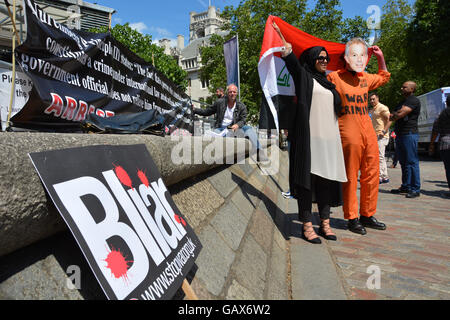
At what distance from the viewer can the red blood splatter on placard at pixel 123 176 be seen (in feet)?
4.73

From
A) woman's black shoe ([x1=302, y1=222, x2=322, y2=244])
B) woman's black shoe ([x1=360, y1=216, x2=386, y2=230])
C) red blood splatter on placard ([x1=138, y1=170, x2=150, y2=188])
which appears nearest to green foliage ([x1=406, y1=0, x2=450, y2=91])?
woman's black shoe ([x1=360, y1=216, x2=386, y2=230])

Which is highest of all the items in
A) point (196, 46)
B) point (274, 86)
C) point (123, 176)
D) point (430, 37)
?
point (196, 46)

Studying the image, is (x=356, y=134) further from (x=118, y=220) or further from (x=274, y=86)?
(x=118, y=220)

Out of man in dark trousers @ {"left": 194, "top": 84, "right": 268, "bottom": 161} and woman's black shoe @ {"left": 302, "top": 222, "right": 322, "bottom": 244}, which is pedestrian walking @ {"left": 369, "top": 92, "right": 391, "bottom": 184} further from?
woman's black shoe @ {"left": 302, "top": 222, "right": 322, "bottom": 244}

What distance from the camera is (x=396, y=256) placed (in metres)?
3.17

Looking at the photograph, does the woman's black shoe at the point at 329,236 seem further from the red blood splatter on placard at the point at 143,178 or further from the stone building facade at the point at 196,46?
the stone building facade at the point at 196,46

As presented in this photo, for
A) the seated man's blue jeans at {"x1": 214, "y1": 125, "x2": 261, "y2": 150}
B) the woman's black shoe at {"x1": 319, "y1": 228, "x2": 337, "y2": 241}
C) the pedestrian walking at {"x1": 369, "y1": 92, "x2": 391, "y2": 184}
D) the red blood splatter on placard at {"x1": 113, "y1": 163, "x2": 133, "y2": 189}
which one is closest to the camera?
the red blood splatter on placard at {"x1": 113, "y1": 163, "x2": 133, "y2": 189}

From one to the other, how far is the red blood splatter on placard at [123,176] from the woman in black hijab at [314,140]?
2.35 metres

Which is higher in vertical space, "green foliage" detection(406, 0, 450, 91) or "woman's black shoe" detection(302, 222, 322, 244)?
"green foliage" detection(406, 0, 450, 91)

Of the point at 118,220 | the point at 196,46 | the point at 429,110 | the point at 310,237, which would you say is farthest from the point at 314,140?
the point at 196,46

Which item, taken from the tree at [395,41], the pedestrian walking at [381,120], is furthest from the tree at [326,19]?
the pedestrian walking at [381,120]

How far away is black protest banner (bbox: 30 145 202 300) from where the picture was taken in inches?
41.9

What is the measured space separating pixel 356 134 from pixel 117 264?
3.42m

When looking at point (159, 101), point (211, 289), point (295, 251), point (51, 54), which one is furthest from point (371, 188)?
point (159, 101)
